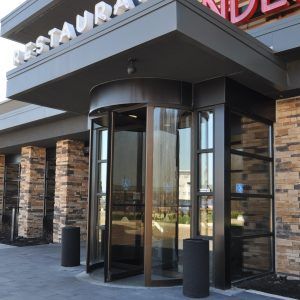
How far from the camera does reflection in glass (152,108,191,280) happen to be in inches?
313

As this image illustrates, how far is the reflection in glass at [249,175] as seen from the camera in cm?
814

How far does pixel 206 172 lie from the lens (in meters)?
8.09

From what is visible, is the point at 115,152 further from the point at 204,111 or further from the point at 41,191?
the point at 41,191

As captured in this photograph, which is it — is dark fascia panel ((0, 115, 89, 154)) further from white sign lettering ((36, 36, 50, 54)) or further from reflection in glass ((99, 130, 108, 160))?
white sign lettering ((36, 36, 50, 54))

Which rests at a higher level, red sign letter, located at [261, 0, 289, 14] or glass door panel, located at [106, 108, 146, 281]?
red sign letter, located at [261, 0, 289, 14]

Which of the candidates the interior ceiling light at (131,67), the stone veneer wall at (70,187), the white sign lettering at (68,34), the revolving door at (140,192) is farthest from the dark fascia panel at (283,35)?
the stone veneer wall at (70,187)

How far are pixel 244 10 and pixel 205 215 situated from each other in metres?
4.28

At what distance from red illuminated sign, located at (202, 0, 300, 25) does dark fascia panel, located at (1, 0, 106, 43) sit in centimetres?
473

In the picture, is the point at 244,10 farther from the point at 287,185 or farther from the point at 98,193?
the point at 98,193

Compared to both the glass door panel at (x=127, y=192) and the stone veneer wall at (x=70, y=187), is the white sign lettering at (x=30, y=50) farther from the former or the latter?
the stone veneer wall at (x=70, y=187)

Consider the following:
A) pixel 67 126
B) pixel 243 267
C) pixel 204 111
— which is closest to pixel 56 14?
pixel 67 126

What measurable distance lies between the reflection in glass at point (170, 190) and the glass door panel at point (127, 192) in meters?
0.74

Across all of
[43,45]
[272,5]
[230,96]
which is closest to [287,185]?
[230,96]

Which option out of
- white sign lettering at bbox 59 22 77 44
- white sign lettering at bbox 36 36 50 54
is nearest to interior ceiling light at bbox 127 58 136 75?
white sign lettering at bbox 59 22 77 44
